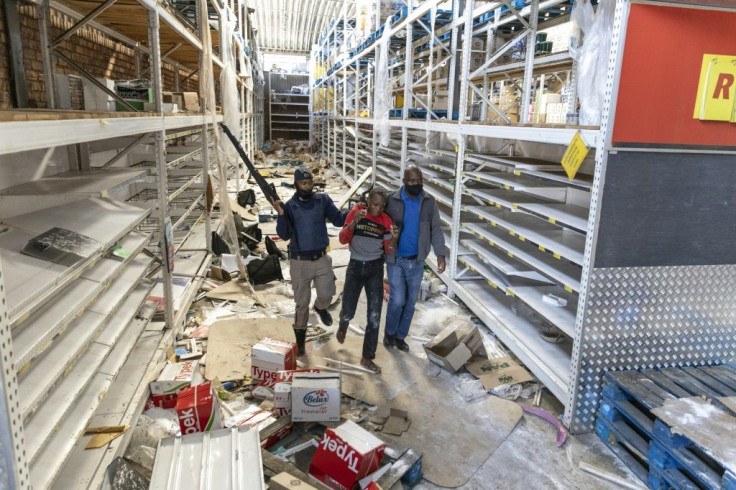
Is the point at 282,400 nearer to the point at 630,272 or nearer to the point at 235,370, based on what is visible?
the point at 235,370

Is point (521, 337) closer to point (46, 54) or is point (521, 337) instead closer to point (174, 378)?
point (174, 378)

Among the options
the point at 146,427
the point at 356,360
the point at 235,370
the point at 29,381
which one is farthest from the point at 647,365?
the point at 29,381

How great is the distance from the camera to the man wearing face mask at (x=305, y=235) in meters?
4.27

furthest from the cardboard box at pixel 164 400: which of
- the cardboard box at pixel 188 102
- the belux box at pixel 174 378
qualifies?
the cardboard box at pixel 188 102

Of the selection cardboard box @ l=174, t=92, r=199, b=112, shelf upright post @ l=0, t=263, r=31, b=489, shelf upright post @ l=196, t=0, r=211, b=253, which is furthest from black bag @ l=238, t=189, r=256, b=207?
shelf upright post @ l=0, t=263, r=31, b=489

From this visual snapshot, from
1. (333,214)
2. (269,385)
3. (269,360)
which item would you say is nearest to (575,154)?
(333,214)

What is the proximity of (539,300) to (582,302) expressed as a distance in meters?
1.07

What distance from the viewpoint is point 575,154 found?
11.2 ft

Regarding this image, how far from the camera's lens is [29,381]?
2.03 meters

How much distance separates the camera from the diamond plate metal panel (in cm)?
345

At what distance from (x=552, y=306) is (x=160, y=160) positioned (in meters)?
3.47

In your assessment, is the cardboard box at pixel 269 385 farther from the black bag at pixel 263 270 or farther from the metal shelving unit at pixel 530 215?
the black bag at pixel 263 270

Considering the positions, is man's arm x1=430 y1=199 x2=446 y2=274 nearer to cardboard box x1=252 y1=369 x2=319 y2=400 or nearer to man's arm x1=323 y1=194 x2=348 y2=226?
man's arm x1=323 y1=194 x2=348 y2=226

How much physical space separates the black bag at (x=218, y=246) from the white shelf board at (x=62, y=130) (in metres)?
3.76
